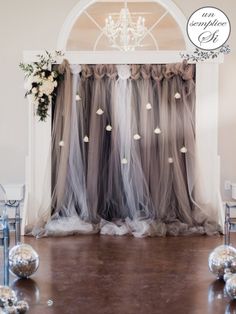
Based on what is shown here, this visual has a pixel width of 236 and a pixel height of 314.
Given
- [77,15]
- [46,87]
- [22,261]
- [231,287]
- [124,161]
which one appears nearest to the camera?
[231,287]

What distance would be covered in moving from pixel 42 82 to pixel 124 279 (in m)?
2.70

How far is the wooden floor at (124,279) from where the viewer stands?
296 cm

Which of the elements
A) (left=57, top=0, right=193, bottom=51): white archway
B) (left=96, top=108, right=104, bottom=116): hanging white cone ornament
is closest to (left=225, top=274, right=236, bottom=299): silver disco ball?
(left=96, top=108, right=104, bottom=116): hanging white cone ornament

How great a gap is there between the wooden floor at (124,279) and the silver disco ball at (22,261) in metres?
0.08

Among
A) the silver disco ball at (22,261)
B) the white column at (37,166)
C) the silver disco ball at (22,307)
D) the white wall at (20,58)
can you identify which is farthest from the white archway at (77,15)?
the silver disco ball at (22,307)

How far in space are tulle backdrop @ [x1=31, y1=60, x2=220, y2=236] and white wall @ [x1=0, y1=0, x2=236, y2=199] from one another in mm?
656

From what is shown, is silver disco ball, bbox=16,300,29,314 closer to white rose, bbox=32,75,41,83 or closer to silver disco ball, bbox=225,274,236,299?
silver disco ball, bbox=225,274,236,299

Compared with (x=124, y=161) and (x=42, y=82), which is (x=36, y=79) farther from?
(x=124, y=161)

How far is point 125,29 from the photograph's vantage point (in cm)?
595

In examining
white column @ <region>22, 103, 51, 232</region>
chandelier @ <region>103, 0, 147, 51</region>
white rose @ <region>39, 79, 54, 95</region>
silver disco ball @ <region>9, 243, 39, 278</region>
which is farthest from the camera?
chandelier @ <region>103, 0, 147, 51</region>

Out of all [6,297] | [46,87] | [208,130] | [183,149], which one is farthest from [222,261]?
[46,87]

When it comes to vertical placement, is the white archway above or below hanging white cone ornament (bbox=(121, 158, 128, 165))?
above

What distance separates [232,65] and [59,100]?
222 centimetres

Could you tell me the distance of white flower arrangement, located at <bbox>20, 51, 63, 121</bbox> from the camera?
536 cm
